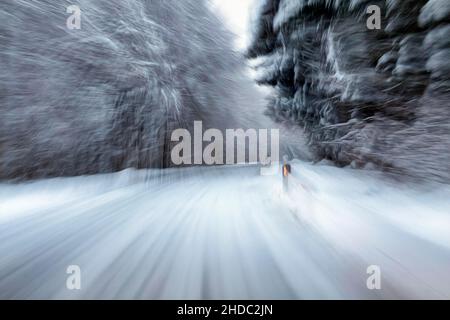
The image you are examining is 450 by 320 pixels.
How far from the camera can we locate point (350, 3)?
18.4 feet

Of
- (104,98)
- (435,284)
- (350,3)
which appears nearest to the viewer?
(435,284)

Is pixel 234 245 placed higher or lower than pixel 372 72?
lower

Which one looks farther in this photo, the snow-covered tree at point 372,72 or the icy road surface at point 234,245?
the snow-covered tree at point 372,72

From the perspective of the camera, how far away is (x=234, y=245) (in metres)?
2.97

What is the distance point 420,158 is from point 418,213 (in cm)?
149

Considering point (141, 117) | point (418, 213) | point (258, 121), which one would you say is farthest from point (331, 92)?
point (258, 121)

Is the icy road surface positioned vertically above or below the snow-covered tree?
below

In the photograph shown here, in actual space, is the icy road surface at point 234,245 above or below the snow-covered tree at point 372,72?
below

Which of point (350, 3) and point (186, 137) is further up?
point (350, 3)

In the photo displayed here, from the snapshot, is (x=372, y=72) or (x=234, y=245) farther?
(x=372, y=72)

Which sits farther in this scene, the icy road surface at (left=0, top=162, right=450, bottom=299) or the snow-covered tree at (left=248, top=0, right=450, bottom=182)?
the snow-covered tree at (left=248, top=0, right=450, bottom=182)

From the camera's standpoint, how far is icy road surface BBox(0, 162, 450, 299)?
2.08 meters

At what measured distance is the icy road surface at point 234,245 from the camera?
2084mm
